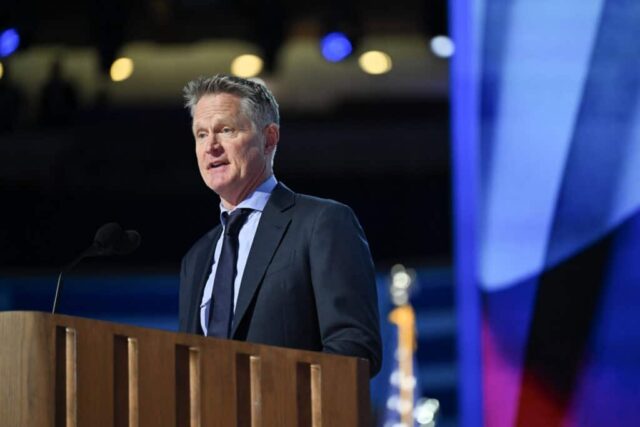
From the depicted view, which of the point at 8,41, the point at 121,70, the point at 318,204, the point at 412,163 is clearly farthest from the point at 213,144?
the point at 8,41

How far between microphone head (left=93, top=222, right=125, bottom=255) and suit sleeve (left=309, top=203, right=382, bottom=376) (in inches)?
13.8

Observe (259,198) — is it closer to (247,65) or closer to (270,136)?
(270,136)

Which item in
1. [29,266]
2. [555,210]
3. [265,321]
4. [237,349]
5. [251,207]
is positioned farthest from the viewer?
[29,266]

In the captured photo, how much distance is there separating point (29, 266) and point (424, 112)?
66.1 inches

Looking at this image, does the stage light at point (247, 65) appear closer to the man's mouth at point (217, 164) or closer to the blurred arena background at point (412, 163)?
the blurred arena background at point (412, 163)

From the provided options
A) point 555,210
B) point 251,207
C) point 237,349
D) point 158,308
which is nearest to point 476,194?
point 555,210

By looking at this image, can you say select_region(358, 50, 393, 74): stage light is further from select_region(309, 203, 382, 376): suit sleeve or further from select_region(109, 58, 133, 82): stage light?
select_region(309, 203, 382, 376): suit sleeve

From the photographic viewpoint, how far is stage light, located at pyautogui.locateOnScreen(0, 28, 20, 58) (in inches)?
199

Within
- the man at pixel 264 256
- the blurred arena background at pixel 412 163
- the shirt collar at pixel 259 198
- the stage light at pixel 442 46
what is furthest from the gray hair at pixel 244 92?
the stage light at pixel 442 46

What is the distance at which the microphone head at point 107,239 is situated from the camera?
2.17 m

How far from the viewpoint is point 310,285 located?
2199mm

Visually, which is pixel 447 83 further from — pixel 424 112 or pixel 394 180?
pixel 394 180

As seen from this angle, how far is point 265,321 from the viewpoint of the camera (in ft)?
7.11

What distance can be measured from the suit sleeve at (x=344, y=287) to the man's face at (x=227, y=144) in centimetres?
18
